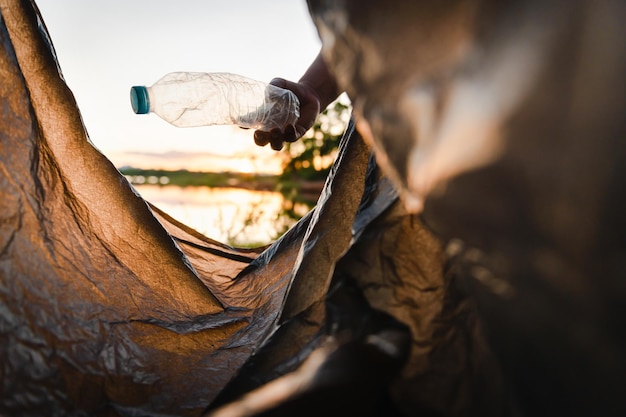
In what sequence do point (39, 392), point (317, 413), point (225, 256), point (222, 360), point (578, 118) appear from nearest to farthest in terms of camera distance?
point (578, 118), point (317, 413), point (39, 392), point (222, 360), point (225, 256)

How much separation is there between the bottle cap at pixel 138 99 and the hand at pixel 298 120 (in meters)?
0.53

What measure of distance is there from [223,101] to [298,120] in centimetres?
24

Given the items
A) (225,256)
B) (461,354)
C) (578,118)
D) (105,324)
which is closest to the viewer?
(578,118)

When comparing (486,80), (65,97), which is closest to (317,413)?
(486,80)

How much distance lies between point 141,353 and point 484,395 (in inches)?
27.9

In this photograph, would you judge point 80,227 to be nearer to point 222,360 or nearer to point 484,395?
point 222,360

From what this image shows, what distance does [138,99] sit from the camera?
113 centimetres

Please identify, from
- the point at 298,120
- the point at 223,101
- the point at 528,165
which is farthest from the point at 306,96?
the point at 528,165

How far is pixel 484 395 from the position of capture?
68cm

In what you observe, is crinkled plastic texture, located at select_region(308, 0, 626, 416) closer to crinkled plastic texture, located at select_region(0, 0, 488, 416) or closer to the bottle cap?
crinkled plastic texture, located at select_region(0, 0, 488, 416)

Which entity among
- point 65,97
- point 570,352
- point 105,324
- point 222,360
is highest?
point 65,97

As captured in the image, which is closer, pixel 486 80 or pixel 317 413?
pixel 486 80

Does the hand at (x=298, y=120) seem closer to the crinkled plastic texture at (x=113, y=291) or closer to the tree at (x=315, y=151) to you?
the crinkled plastic texture at (x=113, y=291)

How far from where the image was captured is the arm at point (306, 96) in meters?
1.62
